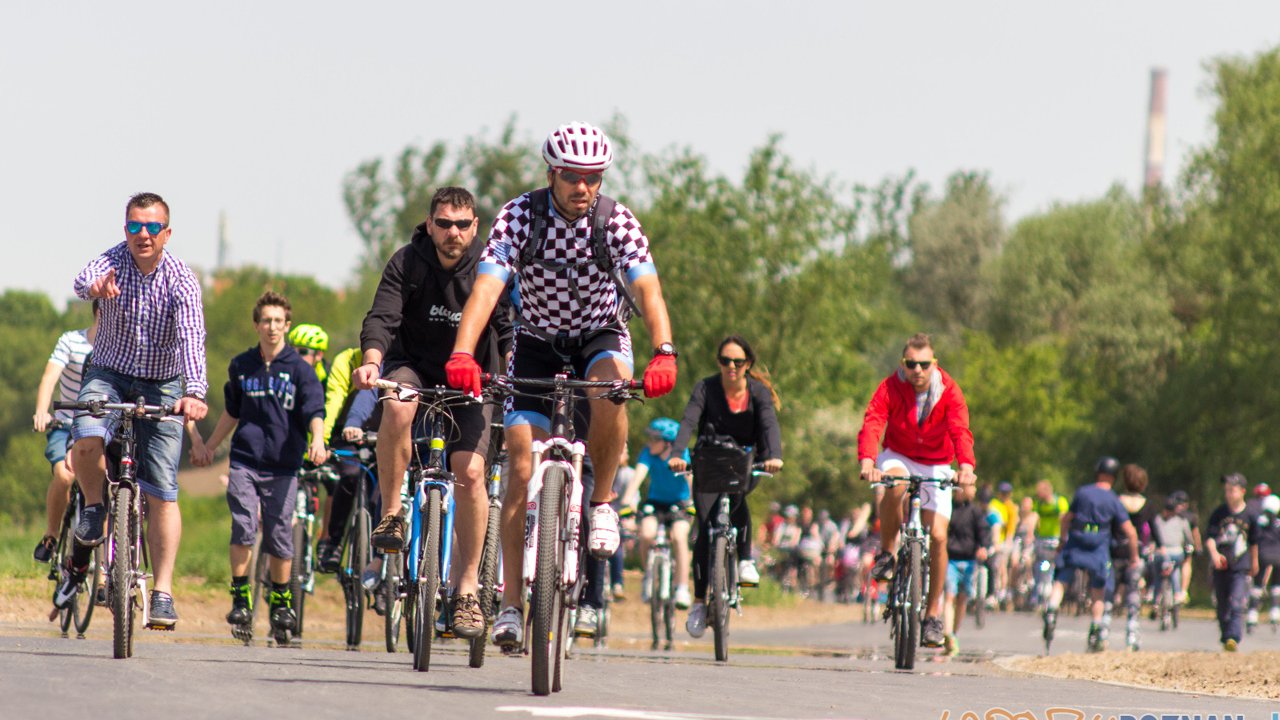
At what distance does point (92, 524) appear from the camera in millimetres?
9938

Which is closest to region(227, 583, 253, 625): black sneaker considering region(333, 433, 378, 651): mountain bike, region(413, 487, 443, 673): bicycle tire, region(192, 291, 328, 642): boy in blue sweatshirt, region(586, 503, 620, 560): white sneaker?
region(192, 291, 328, 642): boy in blue sweatshirt

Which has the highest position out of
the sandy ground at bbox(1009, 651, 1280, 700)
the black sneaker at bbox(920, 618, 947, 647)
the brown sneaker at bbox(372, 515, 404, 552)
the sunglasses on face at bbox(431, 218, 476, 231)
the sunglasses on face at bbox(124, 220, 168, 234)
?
the sunglasses on face at bbox(431, 218, 476, 231)

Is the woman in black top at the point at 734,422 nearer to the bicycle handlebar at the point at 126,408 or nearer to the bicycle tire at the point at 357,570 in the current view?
the bicycle tire at the point at 357,570

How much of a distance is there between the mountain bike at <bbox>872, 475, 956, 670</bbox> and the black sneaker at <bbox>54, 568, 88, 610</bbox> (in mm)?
4966

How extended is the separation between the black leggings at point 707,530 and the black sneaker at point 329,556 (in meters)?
2.53

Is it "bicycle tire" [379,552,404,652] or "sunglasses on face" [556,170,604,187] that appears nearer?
"sunglasses on face" [556,170,604,187]

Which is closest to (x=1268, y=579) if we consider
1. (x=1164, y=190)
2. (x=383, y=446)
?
(x=383, y=446)

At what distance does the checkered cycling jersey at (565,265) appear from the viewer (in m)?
8.43

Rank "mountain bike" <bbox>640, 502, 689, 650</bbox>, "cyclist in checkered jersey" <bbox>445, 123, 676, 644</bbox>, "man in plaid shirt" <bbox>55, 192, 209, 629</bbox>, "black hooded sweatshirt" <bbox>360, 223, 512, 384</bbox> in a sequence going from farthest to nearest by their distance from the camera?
"mountain bike" <bbox>640, 502, 689, 650</bbox> < "black hooded sweatshirt" <bbox>360, 223, 512, 384</bbox> < "man in plaid shirt" <bbox>55, 192, 209, 629</bbox> < "cyclist in checkered jersey" <bbox>445, 123, 676, 644</bbox>

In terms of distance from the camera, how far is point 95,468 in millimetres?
9922

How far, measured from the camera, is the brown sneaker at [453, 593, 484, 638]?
8.89 meters

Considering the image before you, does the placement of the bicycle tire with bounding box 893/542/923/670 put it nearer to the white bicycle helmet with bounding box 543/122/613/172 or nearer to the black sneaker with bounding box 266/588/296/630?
the black sneaker with bounding box 266/588/296/630

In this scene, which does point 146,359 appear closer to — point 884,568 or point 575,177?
point 575,177

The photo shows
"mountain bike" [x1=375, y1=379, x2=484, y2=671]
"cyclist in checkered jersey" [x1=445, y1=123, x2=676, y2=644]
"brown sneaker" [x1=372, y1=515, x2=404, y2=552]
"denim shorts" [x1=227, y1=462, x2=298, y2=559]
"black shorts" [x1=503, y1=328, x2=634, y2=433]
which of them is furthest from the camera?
"denim shorts" [x1=227, y1=462, x2=298, y2=559]
